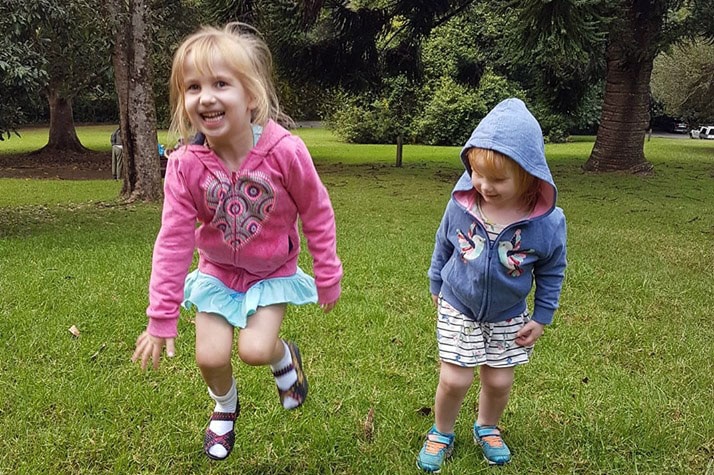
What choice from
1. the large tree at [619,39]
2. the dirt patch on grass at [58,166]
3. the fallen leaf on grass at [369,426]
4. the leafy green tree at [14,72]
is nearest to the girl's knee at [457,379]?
the fallen leaf on grass at [369,426]

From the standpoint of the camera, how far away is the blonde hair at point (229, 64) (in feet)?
7.09

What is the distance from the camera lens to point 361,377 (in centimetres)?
338

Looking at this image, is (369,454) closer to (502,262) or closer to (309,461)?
(309,461)

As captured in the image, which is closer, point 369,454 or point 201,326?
point 201,326

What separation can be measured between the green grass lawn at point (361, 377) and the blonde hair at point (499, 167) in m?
1.13

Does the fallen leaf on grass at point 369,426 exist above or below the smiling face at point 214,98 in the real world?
below

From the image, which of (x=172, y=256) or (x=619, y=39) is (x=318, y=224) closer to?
(x=172, y=256)

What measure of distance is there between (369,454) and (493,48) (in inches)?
1038

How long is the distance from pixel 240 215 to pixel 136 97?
8291mm

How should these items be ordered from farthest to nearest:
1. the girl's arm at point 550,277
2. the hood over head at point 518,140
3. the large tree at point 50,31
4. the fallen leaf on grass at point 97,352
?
the large tree at point 50,31 → the fallen leaf on grass at point 97,352 → the girl's arm at point 550,277 → the hood over head at point 518,140

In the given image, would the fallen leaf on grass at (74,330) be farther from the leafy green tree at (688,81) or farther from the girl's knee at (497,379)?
the leafy green tree at (688,81)

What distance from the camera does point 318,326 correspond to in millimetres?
4062

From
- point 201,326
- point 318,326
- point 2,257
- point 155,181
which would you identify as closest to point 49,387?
point 201,326

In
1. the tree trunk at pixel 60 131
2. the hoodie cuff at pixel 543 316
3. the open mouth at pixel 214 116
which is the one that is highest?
the open mouth at pixel 214 116
